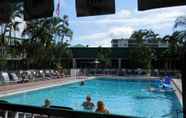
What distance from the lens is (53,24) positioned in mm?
33562

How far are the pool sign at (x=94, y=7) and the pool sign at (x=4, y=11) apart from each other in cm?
90

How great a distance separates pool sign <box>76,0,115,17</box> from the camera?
2.77m

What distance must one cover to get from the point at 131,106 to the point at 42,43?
60.0 feet

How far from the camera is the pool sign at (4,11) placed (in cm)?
346

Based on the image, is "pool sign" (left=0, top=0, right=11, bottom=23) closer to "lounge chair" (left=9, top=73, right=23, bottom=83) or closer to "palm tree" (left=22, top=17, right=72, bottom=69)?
"lounge chair" (left=9, top=73, right=23, bottom=83)

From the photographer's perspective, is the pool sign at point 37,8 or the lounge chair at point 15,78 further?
the lounge chair at point 15,78

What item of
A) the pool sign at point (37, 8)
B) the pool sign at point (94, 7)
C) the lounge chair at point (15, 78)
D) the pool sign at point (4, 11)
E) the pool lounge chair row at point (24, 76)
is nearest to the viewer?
the pool sign at point (94, 7)

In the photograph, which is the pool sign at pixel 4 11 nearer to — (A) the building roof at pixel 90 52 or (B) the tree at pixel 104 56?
(B) the tree at pixel 104 56

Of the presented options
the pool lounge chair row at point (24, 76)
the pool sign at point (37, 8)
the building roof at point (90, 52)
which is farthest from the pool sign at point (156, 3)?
the building roof at point (90, 52)

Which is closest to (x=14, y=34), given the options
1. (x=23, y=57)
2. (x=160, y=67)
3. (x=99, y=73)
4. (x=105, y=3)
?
(x=23, y=57)

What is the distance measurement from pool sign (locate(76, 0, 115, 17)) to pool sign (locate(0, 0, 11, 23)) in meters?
0.90

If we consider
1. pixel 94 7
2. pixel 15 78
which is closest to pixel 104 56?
pixel 15 78

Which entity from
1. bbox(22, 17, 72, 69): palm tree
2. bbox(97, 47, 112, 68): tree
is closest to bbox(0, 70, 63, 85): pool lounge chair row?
bbox(22, 17, 72, 69): palm tree

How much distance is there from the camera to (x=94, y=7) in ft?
9.50
